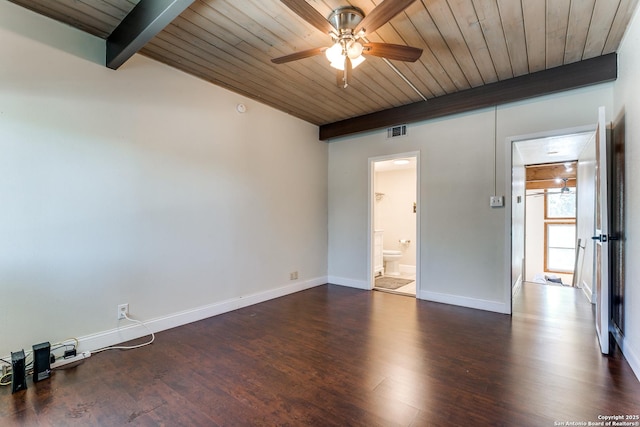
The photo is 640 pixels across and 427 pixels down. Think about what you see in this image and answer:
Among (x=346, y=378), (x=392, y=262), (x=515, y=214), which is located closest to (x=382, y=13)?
(x=346, y=378)

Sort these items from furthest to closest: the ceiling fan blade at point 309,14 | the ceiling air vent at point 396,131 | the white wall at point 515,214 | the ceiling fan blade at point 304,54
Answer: the ceiling air vent at point 396,131, the white wall at point 515,214, the ceiling fan blade at point 304,54, the ceiling fan blade at point 309,14

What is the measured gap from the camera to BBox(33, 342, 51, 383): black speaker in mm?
2033

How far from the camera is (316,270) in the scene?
4.80 meters

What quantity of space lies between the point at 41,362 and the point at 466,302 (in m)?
4.09

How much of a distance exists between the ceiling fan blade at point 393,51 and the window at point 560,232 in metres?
8.19

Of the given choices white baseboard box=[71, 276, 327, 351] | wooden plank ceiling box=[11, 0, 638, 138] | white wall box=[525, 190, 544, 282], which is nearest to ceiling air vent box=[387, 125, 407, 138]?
wooden plank ceiling box=[11, 0, 638, 138]

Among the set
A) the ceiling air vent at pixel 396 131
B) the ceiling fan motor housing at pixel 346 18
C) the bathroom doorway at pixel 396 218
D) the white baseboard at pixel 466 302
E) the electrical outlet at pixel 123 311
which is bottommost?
the white baseboard at pixel 466 302

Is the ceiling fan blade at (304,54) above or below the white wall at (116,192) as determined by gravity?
above

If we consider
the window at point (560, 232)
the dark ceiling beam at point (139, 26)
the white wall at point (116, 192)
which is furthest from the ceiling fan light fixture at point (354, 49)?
the window at point (560, 232)

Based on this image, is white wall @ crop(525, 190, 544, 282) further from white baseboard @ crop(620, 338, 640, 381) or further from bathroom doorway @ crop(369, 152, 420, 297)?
white baseboard @ crop(620, 338, 640, 381)

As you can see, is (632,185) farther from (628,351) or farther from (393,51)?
(393,51)

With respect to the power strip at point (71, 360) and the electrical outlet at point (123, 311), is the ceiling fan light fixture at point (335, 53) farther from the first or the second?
the power strip at point (71, 360)

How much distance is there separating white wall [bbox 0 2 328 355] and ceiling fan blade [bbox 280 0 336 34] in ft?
5.61

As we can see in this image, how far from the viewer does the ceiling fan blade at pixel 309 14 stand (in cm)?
181
